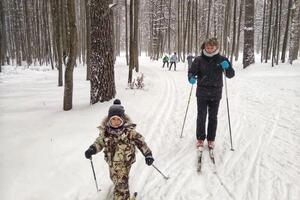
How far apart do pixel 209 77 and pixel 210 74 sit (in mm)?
58

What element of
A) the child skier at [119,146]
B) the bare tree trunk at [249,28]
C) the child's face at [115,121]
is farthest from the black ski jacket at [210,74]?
the bare tree trunk at [249,28]

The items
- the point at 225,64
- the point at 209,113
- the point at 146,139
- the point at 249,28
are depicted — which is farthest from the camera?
the point at 249,28

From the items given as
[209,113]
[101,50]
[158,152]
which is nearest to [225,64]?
[209,113]

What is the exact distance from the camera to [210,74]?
19.2 feet

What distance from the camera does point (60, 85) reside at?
14.5m

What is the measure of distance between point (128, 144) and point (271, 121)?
540cm

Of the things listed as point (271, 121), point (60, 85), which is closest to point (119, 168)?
point (271, 121)

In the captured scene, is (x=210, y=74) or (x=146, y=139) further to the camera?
(x=146, y=139)

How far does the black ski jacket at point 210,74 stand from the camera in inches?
229

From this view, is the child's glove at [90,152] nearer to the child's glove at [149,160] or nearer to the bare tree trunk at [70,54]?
the child's glove at [149,160]

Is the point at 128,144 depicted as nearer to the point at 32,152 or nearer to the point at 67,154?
the point at 67,154

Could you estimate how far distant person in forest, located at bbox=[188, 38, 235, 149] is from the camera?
A: 5.74 meters

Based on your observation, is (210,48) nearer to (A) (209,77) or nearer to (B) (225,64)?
(B) (225,64)

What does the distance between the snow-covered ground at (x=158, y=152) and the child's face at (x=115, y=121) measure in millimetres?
1128
